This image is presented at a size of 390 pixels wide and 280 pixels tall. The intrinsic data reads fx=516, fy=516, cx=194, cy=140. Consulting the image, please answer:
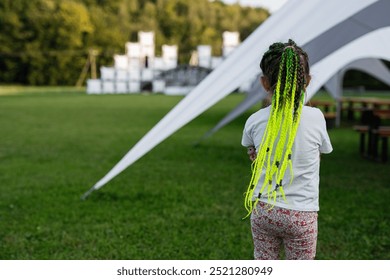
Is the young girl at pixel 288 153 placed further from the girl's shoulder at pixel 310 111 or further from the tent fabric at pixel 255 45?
the tent fabric at pixel 255 45

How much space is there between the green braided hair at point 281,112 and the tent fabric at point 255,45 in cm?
144

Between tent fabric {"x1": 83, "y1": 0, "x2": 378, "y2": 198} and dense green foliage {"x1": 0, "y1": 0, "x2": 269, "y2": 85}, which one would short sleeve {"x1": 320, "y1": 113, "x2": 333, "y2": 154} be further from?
dense green foliage {"x1": 0, "y1": 0, "x2": 269, "y2": 85}

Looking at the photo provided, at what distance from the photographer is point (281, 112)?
2.24 metres

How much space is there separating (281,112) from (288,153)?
180 millimetres

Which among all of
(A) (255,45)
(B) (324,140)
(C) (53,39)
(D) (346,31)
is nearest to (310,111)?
(B) (324,140)

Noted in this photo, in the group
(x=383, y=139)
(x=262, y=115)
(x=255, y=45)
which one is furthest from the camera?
(x=383, y=139)

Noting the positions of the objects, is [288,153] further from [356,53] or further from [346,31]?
[356,53]

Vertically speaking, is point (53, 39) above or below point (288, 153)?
above

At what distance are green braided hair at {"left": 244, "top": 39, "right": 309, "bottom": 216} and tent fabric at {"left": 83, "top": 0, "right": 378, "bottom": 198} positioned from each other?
4.73 ft

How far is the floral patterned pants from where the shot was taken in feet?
7.48

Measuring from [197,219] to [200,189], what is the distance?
3.96 ft

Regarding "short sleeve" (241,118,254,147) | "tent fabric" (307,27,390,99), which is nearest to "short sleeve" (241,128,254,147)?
"short sleeve" (241,118,254,147)

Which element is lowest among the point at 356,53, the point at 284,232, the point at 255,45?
the point at 284,232
